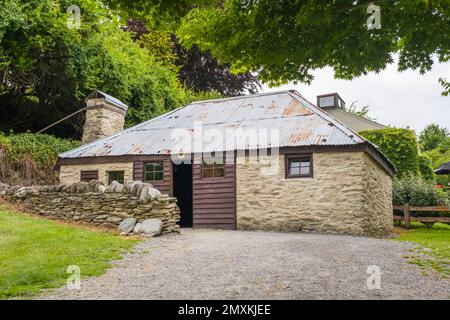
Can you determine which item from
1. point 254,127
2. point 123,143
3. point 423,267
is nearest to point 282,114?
point 254,127

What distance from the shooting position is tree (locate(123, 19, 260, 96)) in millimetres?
26531

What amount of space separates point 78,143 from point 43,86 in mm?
3169

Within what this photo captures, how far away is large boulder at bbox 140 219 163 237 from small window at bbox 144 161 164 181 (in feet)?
13.3

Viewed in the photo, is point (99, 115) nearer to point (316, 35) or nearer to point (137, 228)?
point (137, 228)

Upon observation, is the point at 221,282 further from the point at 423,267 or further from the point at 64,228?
the point at 64,228

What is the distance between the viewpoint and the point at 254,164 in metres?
13.4

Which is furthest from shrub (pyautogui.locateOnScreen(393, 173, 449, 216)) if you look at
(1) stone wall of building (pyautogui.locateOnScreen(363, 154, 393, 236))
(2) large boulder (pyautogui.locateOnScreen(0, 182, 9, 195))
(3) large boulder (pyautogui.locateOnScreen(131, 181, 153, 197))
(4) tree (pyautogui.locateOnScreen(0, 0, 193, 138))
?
(2) large boulder (pyautogui.locateOnScreen(0, 182, 9, 195))

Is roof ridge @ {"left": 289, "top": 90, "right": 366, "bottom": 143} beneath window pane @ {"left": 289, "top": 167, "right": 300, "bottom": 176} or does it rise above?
above

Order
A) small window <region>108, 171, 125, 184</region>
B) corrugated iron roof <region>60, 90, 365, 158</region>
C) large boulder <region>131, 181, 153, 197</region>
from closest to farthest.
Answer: large boulder <region>131, 181, 153, 197</region> < corrugated iron roof <region>60, 90, 365, 158</region> < small window <region>108, 171, 125, 184</region>

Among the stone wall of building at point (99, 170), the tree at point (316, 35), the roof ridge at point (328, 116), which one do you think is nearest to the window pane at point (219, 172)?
the stone wall of building at point (99, 170)

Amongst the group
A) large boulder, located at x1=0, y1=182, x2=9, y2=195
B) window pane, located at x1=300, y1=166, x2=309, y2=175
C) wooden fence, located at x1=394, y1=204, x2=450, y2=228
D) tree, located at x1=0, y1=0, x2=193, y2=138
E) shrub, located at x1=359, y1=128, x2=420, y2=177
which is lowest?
wooden fence, located at x1=394, y1=204, x2=450, y2=228

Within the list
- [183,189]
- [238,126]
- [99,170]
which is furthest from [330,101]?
[99,170]

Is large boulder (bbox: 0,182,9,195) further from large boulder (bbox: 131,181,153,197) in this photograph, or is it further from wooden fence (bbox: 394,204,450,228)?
wooden fence (bbox: 394,204,450,228)
